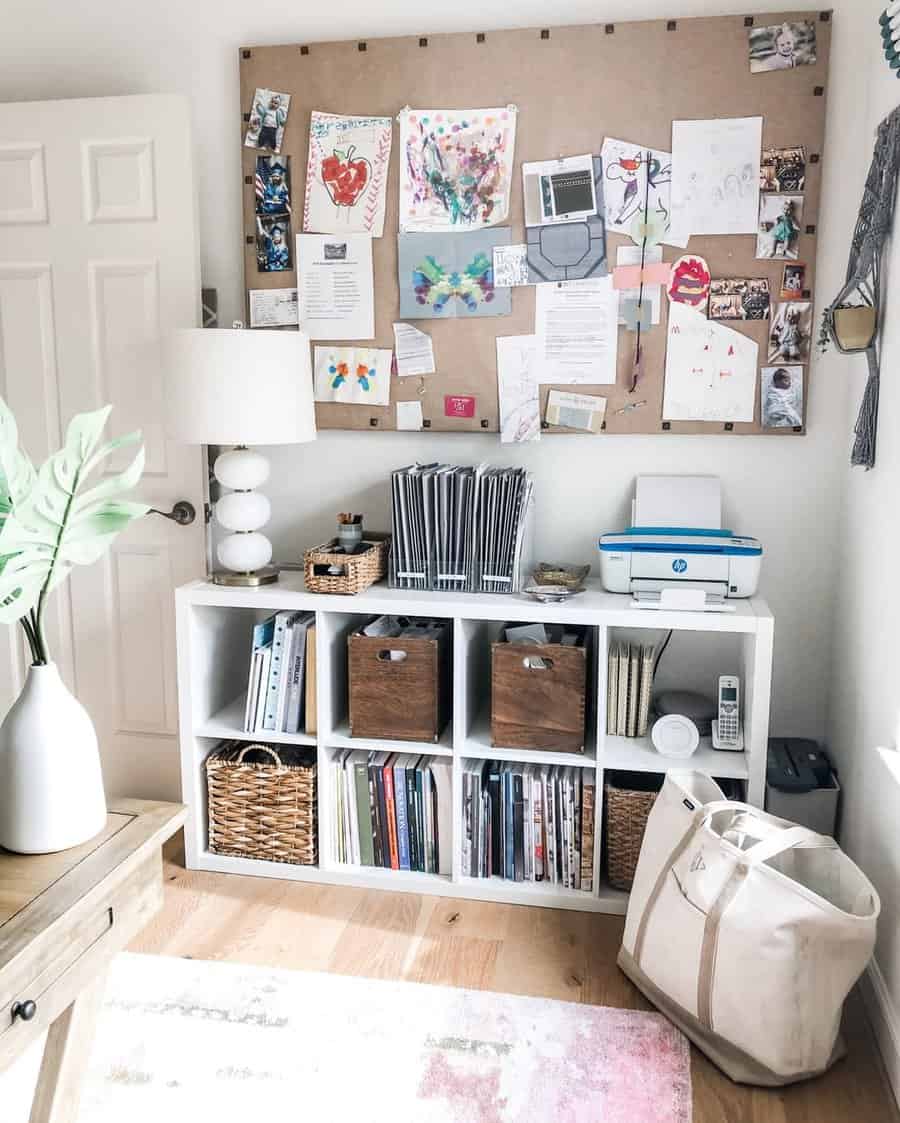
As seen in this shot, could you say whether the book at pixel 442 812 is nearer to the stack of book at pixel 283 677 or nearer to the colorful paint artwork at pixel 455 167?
the stack of book at pixel 283 677

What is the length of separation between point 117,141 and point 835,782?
7.80ft

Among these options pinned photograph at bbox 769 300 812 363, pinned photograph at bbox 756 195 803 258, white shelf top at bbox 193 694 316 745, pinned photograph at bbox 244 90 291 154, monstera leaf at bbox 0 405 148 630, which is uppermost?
pinned photograph at bbox 244 90 291 154

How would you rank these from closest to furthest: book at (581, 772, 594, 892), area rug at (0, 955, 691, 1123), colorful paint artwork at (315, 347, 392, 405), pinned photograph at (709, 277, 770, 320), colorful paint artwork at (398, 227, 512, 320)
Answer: area rug at (0, 955, 691, 1123)
book at (581, 772, 594, 892)
pinned photograph at (709, 277, 770, 320)
colorful paint artwork at (398, 227, 512, 320)
colorful paint artwork at (315, 347, 392, 405)

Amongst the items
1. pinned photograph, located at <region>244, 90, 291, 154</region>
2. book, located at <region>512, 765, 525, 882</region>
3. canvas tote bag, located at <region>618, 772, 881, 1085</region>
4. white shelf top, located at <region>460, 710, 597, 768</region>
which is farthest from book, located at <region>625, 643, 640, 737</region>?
pinned photograph, located at <region>244, 90, 291, 154</region>

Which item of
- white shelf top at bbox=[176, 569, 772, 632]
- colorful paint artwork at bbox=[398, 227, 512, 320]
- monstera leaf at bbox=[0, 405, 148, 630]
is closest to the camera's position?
monstera leaf at bbox=[0, 405, 148, 630]

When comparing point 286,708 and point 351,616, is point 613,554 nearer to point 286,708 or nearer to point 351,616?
point 351,616

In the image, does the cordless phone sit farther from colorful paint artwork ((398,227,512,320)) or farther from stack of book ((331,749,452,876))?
colorful paint artwork ((398,227,512,320))

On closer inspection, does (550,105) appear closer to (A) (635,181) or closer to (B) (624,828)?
(A) (635,181)

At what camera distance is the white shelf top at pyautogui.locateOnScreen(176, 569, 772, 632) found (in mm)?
2195

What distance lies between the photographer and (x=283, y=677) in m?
2.46

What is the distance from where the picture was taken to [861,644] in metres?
2.18

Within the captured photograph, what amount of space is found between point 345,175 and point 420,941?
1874mm

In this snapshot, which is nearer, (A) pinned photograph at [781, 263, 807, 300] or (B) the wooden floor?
(B) the wooden floor

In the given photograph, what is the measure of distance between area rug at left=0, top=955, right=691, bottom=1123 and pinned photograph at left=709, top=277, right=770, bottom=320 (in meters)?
1.58
